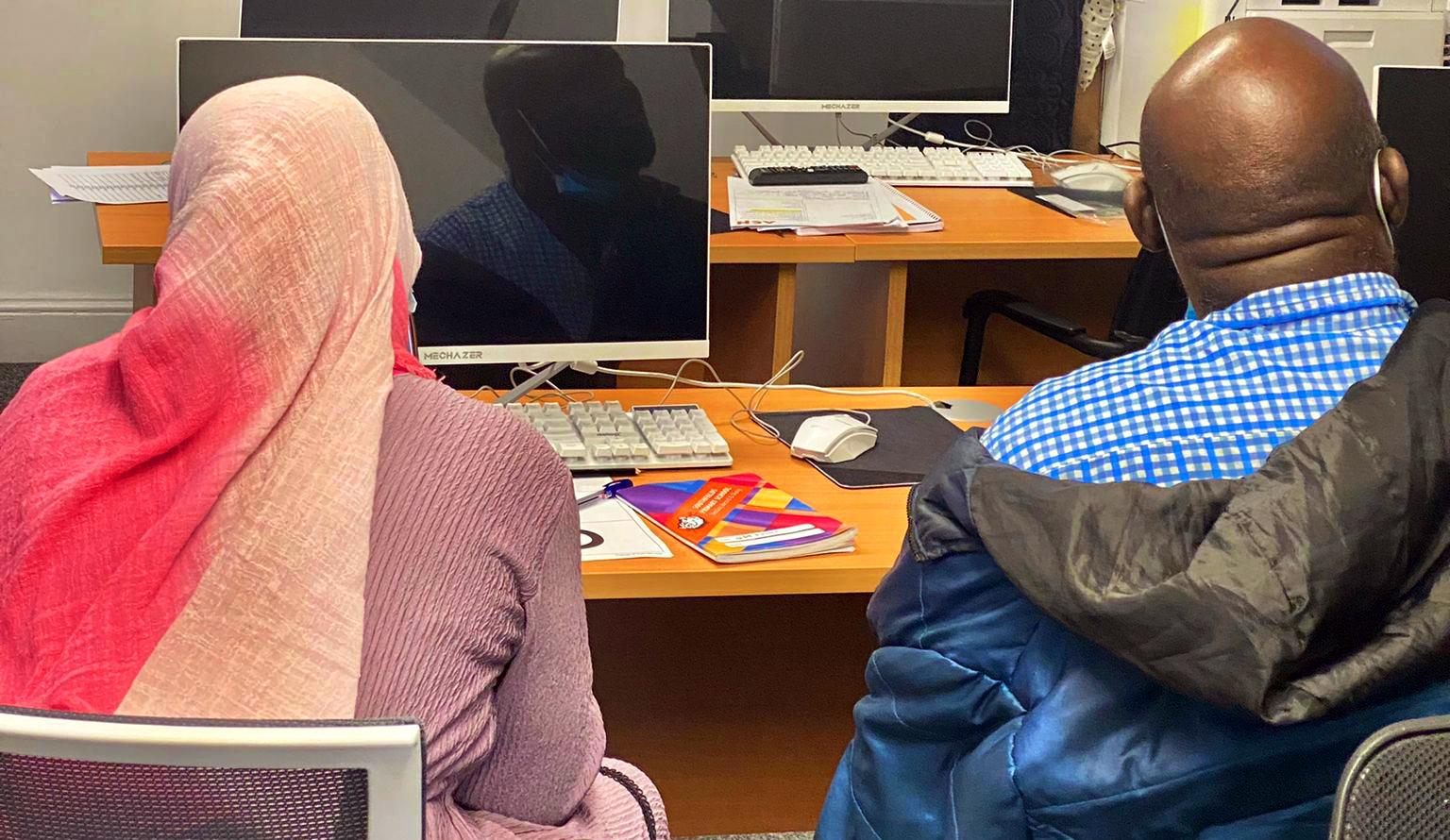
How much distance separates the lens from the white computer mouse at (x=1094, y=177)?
122 inches

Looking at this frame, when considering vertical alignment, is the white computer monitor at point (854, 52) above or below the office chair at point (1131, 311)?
above

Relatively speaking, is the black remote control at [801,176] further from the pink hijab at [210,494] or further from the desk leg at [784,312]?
the pink hijab at [210,494]

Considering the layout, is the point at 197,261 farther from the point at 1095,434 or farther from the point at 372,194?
the point at 1095,434

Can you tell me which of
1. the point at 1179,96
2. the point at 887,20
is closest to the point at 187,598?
the point at 1179,96

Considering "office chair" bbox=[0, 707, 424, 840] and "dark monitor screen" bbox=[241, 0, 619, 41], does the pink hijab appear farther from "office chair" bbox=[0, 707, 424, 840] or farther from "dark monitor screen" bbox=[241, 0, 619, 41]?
"dark monitor screen" bbox=[241, 0, 619, 41]

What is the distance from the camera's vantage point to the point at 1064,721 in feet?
3.25

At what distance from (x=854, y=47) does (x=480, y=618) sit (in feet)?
7.16

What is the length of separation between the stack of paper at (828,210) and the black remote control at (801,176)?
2 centimetres

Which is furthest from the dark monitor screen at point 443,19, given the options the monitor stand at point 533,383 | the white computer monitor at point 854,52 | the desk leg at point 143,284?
the monitor stand at point 533,383

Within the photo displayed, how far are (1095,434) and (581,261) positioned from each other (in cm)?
100

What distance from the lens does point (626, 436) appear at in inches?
76.0

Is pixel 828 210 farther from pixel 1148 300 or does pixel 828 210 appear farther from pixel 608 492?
pixel 608 492

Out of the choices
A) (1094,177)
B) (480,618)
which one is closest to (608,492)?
(480,618)

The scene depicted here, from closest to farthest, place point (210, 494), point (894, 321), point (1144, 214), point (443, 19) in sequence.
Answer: point (210, 494)
point (1144, 214)
point (894, 321)
point (443, 19)
